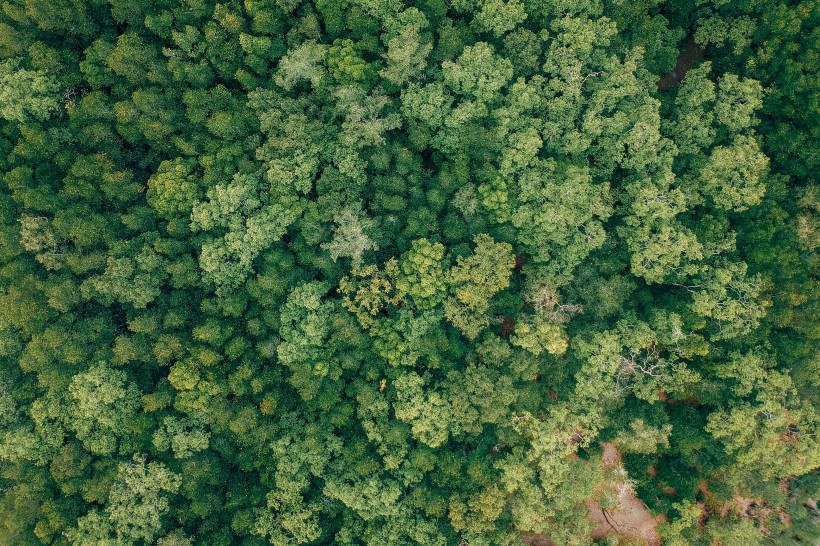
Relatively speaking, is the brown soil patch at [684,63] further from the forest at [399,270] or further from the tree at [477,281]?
the tree at [477,281]

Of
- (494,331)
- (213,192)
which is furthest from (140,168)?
(494,331)

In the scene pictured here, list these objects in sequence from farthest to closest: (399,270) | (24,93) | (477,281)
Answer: (399,270)
(24,93)
(477,281)

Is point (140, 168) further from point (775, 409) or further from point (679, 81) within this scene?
point (775, 409)

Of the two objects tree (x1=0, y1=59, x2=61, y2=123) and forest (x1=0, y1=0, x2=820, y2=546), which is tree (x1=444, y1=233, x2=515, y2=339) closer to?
forest (x1=0, y1=0, x2=820, y2=546)

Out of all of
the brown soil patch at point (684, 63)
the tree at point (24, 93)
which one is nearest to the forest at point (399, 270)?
the tree at point (24, 93)

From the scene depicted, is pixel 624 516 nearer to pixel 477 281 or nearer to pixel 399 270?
pixel 477 281

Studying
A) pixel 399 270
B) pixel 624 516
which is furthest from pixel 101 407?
pixel 624 516
